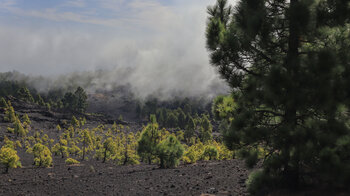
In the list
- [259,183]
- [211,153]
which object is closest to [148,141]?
[211,153]

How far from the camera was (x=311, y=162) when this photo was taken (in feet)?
27.0

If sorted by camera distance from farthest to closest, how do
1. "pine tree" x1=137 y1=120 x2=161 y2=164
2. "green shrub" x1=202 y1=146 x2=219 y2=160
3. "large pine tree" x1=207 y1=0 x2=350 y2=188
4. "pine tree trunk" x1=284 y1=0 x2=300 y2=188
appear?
"green shrub" x1=202 y1=146 x2=219 y2=160
"pine tree" x1=137 y1=120 x2=161 y2=164
"pine tree trunk" x1=284 y1=0 x2=300 y2=188
"large pine tree" x1=207 y1=0 x2=350 y2=188

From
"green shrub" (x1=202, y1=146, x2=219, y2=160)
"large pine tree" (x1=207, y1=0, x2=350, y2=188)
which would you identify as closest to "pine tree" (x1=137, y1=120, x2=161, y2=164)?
"green shrub" (x1=202, y1=146, x2=219, y2=160)

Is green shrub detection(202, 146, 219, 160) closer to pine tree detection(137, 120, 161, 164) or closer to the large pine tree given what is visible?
pine tree detection(137, 120, 161, 164)

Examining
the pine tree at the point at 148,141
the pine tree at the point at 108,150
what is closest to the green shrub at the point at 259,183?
the pine tree at the point at 148,141

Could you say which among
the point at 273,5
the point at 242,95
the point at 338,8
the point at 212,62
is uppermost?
the point at 273,5

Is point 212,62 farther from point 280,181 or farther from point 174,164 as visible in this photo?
point 174,164

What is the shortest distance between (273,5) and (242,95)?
318 cm

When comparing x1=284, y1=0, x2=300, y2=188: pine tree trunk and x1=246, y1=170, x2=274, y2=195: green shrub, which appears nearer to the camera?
x1=284, y1=0, x2=300, y2=188: pine tree trunk

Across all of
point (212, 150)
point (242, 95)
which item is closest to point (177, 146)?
point (212, 150)

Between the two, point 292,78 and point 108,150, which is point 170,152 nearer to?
point 292,78

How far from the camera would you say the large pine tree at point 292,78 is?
259 inches

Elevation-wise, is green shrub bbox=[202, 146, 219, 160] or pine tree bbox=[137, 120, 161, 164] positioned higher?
pine tree bbox=[137, 120, 161, 164]

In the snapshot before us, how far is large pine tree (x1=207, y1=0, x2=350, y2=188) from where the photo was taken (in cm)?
658
